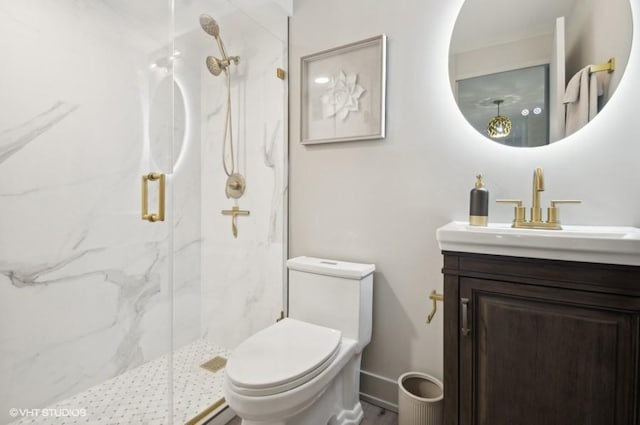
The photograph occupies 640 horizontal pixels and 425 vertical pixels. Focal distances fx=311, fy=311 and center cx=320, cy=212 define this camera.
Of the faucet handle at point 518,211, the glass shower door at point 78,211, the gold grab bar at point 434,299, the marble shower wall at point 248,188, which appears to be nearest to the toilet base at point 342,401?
the gold grab bar at point 434,299

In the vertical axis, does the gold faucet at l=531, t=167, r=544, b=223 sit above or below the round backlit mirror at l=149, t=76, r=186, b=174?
below

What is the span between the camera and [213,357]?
1.93 m

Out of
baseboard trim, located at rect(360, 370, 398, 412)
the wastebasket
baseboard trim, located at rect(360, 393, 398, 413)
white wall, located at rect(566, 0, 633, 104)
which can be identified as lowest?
baseboard trim, located at rect(360, 393, 398, 413)

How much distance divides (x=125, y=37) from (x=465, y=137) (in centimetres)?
192

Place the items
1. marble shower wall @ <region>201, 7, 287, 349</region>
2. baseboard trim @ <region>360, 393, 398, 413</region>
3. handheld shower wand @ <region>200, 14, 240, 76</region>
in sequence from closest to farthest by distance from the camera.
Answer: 1. baseboard trim @ <region>360, 393, 398, 413</region>
2. handheld shower wand @ <region>200, 14, 240, 76</region>
3. marble shower wall @ <region>201, 7, 287, 349</region>

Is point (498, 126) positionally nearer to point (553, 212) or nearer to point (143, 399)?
point (553, 212)

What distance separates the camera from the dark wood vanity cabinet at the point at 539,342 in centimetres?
85

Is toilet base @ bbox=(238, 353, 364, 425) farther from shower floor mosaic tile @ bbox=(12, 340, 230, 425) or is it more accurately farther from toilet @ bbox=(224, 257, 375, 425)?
shower floor mosaic tile @ bbox=(12, 340, 230, 425)

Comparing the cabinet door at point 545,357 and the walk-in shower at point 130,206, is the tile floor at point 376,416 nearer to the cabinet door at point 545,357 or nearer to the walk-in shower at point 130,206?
the cabinet door at point 545,357

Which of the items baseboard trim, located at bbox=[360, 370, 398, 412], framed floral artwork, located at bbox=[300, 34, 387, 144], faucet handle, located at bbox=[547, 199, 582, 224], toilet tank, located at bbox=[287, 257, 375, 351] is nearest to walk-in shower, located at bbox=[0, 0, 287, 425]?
framed floral artwork, located at bbox=[300, 34, 387, 144]

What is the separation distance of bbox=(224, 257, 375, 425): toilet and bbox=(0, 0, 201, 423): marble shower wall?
83cm

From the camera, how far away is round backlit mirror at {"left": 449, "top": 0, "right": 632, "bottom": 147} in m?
1.15

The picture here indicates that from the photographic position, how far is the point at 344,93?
1.67 metres

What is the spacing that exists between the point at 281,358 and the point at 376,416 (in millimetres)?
720
